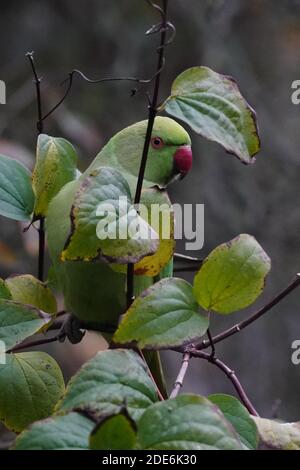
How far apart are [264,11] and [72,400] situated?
2502mm

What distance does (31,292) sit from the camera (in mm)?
762

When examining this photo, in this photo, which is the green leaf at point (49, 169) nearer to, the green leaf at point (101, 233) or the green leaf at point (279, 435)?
the green leaf at point (101, 233)

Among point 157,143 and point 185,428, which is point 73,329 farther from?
point 185,428

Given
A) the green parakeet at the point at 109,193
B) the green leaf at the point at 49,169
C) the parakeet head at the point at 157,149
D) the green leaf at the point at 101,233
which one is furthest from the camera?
the parakeet head at the point at 157,149

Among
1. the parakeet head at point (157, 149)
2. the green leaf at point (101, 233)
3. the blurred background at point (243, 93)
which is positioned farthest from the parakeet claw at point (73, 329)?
the blurred background at point (243, 93)

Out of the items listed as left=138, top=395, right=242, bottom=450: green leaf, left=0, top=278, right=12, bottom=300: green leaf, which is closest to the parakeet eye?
left=0, top=278, right=12, bottom=300: green leaf

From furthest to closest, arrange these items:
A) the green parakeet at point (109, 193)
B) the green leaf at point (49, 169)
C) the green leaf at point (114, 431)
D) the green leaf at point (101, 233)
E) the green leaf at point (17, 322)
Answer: the green parakeet at point (109, 193) → the green leaf at point (49, 169) → the green leaf at point (17, 322) → the green leaf at point (101, 233) → the green leaf at point (114, 431)

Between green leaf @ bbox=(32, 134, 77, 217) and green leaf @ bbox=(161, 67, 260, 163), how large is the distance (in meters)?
0.18

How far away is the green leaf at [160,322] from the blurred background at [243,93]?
77.0 inches

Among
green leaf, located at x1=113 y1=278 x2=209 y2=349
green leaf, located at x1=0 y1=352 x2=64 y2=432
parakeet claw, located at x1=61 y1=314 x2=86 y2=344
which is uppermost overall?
green leaf, located at x1=113 y1=278 x2=209 y2=349

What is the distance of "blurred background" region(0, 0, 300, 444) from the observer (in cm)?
264

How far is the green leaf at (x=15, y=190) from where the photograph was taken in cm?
77

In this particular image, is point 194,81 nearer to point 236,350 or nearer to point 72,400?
point 72,400

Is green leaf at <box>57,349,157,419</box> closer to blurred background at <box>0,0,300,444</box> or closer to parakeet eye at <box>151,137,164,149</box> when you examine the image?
parakeet eye at <box>151,137,164,149</box>
